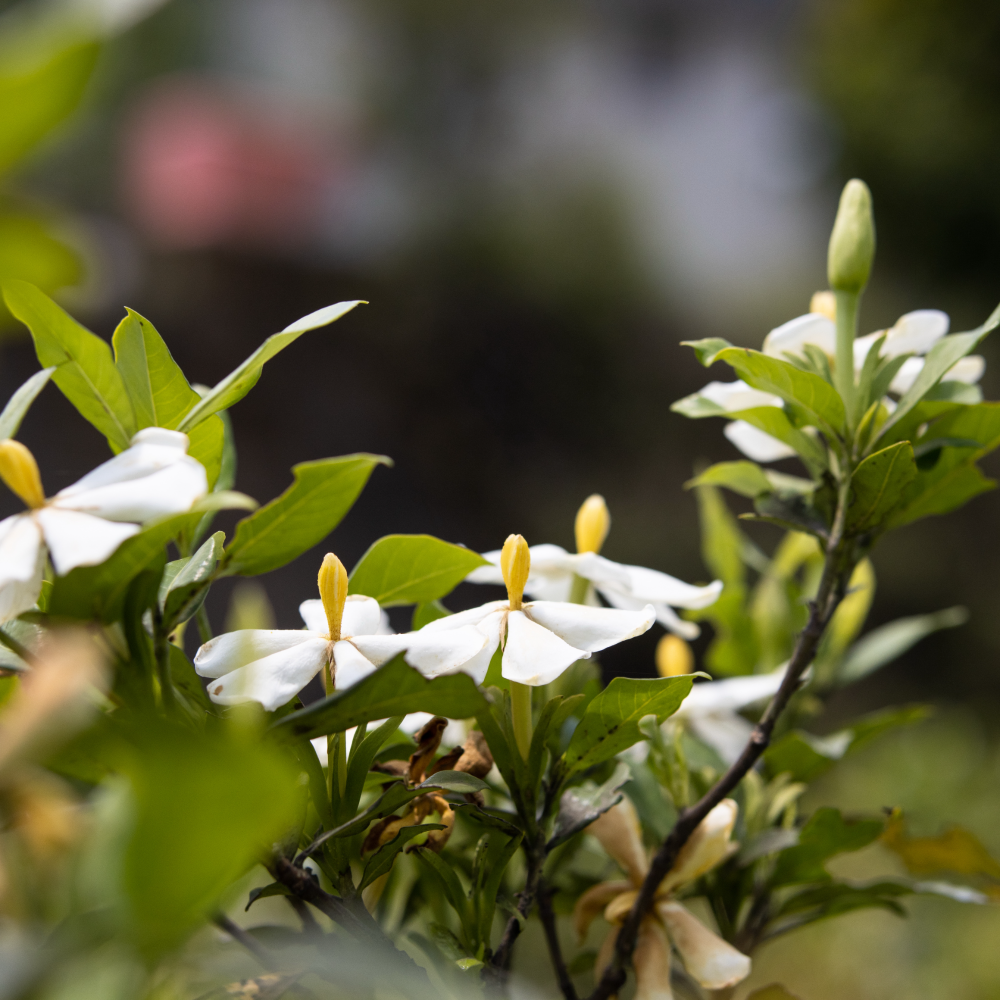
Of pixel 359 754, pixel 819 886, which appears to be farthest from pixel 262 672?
pixel 819 886

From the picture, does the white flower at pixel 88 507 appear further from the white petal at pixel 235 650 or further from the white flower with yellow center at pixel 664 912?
the white flower with yellow center at pixel 664 912

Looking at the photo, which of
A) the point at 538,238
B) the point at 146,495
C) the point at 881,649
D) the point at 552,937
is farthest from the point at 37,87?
the point at 538,238

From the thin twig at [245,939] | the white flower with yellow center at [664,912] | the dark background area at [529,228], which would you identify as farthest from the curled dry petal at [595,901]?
the dark background area at [529,228]

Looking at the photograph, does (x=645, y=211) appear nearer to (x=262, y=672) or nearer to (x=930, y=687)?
(x=930, y=687)

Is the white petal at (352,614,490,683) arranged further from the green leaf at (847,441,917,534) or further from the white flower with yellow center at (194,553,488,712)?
the green leaf at (847,441,917,534)

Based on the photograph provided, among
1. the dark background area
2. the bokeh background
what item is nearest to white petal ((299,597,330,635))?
the bokeh background

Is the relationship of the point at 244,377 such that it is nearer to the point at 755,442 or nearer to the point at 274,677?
the point at 274,677
